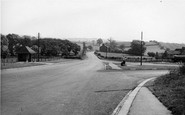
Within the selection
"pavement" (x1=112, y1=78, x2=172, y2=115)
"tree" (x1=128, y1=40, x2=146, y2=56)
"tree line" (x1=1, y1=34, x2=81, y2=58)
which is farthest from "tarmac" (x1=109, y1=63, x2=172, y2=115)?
"tree" (x1=128, y1=40, x2=146, y2=56)

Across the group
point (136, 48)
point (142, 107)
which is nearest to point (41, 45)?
point (136, 48)

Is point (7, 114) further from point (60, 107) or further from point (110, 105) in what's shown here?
point (110, 105)

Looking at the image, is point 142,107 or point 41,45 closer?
point 142,107

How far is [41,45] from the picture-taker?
110062 millimetres

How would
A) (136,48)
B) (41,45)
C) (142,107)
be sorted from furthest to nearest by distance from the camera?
(136,48) < (41,45) < (142,107)

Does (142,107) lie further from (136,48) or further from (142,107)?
(136,48)

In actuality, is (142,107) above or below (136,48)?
below

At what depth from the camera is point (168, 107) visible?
8.23 meters

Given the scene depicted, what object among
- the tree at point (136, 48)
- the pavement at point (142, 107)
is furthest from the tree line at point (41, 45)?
the pavement at point (142, 107)

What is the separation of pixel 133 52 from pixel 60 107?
134119 millimetres

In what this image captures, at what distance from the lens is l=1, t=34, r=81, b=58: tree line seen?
354ft

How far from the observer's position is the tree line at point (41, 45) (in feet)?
354

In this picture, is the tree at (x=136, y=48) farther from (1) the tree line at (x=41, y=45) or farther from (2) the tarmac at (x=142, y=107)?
(2) the tarmac at (x=142, y=107)

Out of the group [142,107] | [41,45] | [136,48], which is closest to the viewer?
[142,107]
